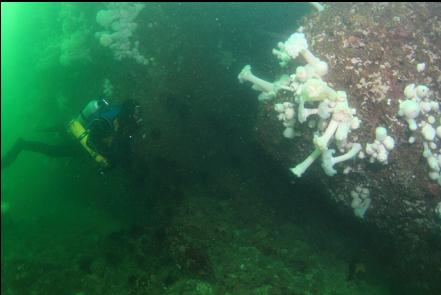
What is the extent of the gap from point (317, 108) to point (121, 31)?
22.2ft

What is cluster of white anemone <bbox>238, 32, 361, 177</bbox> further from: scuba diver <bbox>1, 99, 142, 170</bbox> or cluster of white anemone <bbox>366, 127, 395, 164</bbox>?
scuba diver <bbox>1, 99, 142, 170</bbox>

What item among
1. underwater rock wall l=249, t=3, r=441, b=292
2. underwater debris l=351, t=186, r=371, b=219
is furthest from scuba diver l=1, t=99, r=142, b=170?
underwater debris l=351, t=186, r=371, b=219

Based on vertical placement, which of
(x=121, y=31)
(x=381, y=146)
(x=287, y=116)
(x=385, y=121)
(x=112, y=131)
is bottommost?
(x=112, y=131)

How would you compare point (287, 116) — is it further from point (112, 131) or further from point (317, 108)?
point (112, 131)

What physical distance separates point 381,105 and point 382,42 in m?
1.11

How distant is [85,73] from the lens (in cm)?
1055

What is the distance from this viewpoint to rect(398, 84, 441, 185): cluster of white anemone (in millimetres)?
4391

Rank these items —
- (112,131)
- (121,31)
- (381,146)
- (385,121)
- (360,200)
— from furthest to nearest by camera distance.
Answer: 1. (121,31)
2. (112,131)
3. (360,200)
4. (385,121)
5. (381,146)

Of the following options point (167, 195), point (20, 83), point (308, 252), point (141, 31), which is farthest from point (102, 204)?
point (20, 83)

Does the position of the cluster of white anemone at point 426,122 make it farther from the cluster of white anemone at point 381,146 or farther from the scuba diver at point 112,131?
the scuba diver at point 112,131

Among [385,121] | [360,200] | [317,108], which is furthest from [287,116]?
[360,200]

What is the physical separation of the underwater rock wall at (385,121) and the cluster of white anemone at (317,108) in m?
0.17

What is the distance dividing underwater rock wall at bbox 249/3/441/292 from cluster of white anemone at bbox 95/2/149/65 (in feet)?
16.5

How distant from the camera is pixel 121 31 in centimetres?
930
